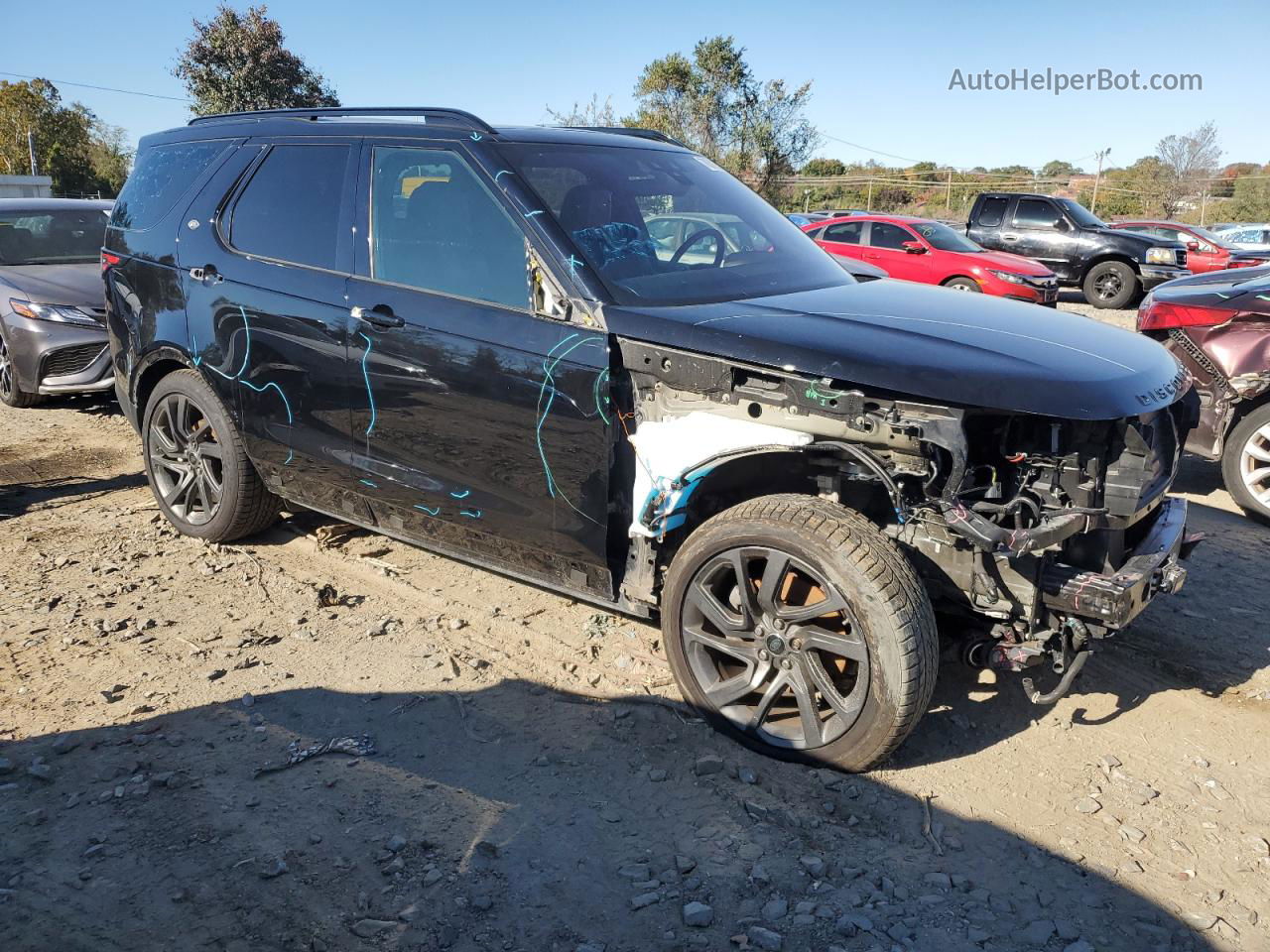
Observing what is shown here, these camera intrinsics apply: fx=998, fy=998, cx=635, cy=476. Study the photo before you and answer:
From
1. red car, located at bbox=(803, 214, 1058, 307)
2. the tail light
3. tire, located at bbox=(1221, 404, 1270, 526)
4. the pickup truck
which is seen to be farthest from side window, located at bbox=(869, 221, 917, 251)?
tire, located at bbox=(1221, 404, 1270, 526)

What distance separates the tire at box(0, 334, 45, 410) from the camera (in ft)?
26.9

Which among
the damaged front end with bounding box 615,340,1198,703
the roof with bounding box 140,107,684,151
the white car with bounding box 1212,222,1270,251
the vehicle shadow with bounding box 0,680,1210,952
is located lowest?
the vehicle shadow with bounding box 0,680,1210,952

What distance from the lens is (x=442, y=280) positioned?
3838mm

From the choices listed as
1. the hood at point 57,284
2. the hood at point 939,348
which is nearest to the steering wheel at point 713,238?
the hood at point 939,348

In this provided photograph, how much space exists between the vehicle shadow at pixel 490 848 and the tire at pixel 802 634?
156mm

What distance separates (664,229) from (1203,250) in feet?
55.0

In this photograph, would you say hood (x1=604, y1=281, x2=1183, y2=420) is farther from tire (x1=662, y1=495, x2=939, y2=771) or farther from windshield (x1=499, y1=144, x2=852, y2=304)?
tire (x1=662, y1=495, x2=939, y2=771)

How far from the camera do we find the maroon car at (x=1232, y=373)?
5750 mm

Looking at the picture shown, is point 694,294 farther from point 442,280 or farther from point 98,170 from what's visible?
point 98,170

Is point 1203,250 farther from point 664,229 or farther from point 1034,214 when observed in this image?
point 664,229

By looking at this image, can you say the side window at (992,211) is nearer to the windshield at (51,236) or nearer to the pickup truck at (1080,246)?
the pickup truck at (1080,246)

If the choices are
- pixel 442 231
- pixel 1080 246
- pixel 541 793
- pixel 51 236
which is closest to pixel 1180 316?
pixel 442 231

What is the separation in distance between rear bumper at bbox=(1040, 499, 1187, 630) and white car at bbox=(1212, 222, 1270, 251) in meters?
20.9

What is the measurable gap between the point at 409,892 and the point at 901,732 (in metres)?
1.53
